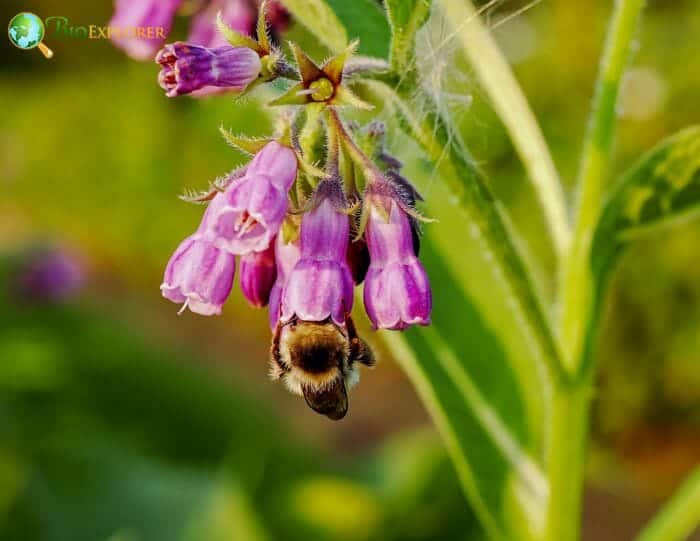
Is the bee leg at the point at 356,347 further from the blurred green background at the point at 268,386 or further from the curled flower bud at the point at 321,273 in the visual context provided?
the blurred green background at the point at 268,386

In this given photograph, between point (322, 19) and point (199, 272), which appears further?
point (322, 19)

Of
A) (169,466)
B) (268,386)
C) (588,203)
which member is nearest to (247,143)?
(588,203)

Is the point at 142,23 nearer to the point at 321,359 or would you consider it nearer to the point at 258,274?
the point at 258,274

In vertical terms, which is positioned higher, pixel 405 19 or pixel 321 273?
pixel 405 19

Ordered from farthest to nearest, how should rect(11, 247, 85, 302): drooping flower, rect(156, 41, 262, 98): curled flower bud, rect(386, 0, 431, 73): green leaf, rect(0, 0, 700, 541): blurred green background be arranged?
rect(11, 247, 85, 302): drooping flower → rect(0, 0, 700, 541): blurred green background → rect(386, 0, 431, 73): green leaf → rect(156, 41, 262, 98): curled flower bud

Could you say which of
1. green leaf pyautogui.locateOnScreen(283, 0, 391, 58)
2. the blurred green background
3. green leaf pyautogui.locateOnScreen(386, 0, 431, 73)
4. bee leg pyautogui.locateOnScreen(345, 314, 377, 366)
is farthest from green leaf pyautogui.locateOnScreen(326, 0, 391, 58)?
bee leg pyautogui.locateOnScreen(345, 314, 377, 366)

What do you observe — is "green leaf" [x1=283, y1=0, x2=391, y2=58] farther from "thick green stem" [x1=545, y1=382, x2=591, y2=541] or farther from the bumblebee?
"thick green stem" [x1=545, y1=382, x2=591, y2=541]
